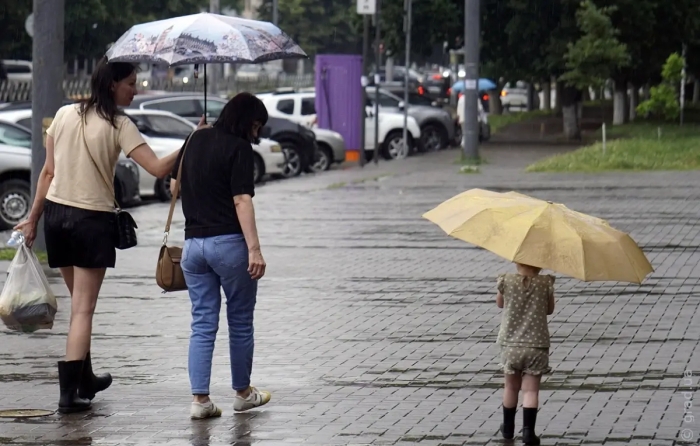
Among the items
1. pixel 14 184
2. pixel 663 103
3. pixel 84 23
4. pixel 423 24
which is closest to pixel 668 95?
pixel 663 103

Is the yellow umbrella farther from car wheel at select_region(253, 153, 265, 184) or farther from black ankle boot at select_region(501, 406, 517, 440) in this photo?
car wheel at select_region(253, 153, 265, 184)

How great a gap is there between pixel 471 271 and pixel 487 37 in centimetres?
2651

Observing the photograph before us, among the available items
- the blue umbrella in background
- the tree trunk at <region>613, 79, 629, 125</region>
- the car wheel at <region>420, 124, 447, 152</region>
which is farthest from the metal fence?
the tree trunk at <region>613, 79, 629, 125</region>

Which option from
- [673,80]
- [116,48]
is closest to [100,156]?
[116,48]

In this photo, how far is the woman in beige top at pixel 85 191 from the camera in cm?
751

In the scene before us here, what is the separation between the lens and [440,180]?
83.9ft

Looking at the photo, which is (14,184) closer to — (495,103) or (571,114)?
(571,114)

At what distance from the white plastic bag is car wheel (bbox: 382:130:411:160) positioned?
1040 inches

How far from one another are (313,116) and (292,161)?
4279 mm

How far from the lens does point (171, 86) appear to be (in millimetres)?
57281

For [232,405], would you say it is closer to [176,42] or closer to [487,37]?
[176,42]

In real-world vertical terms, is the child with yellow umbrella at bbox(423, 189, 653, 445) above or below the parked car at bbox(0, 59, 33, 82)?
below

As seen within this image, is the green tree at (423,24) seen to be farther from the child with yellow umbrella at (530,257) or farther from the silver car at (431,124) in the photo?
the child with yellow umbrella at (530,257)

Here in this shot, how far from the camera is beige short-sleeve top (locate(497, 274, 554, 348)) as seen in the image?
6621 millimetres
